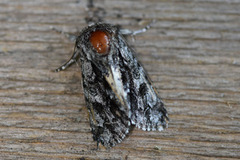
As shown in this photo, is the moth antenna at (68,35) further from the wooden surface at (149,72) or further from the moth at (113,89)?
the moth at (113,89)

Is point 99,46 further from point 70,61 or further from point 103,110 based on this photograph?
point 103,110

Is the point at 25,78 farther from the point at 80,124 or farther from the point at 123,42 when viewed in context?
the point at 123,42

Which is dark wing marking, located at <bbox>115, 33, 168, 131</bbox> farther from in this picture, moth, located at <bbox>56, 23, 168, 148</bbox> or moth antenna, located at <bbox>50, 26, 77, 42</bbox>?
moth antenna, located at <bbox>50, 26, 77, 42</bbox>

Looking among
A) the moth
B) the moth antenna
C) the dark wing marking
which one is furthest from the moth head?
the moth antenna

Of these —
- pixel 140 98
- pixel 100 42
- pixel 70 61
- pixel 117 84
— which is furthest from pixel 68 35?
pixel 140 98

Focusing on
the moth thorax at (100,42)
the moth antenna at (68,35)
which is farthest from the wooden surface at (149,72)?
the moth thorax at (100,42)

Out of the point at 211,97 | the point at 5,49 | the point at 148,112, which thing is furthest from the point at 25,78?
the point at 211,97
